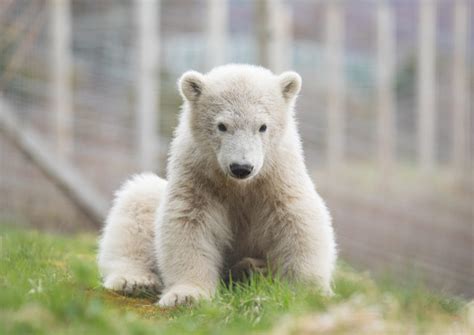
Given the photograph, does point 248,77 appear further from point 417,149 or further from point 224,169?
point 417,149

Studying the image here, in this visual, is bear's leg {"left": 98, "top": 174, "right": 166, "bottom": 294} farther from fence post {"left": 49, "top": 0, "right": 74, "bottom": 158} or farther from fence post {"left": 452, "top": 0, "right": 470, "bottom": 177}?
fence post {"left": 452, "top": 0, "right": 470, "bottom": 177}

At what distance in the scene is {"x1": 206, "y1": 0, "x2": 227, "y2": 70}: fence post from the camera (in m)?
11.7

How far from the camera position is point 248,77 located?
5461mm

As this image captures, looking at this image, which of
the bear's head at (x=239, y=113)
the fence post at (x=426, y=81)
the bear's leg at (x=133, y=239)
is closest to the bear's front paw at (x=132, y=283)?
the bear's leg at (x=133, y=239)

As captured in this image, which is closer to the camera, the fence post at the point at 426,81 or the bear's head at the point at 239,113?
the bear's head at the point at 239,113

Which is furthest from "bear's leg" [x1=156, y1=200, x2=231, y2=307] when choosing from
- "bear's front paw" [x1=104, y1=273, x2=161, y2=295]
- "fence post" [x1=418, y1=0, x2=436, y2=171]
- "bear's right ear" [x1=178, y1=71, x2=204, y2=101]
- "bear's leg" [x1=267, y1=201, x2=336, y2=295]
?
"fence post" [x1=418, y1=0, x2=436, y2=171]

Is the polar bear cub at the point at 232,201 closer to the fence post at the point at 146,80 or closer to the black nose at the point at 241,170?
the black nose at the point at 241,170

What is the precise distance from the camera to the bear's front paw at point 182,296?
484 cm

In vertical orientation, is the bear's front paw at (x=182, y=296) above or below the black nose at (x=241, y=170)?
below

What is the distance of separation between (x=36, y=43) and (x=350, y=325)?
28.4ft

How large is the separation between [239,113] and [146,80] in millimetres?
5983

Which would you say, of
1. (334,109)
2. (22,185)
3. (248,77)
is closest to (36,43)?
(22,185)

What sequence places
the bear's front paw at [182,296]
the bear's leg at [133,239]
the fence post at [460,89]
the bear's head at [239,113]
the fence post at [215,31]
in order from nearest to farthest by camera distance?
the bear's front paw at [182,296]
the bear's head at [239,113]
the bear's leg at [133,239]
the fence post at [215,31]
the fence post at [460,89]

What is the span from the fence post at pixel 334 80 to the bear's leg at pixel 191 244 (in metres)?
9.22
